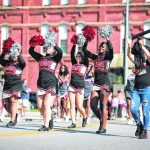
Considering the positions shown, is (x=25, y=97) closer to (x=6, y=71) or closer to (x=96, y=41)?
(x=6, y=71)

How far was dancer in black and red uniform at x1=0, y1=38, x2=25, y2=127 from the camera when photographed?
12.3m

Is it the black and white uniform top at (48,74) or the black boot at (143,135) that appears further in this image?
the black and white uniform top at (48,74)

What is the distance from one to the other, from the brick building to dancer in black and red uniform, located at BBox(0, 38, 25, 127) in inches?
1159

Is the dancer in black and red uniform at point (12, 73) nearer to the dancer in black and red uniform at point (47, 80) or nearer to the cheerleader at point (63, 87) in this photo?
the dancer in black and red uniform at point (47, 80)

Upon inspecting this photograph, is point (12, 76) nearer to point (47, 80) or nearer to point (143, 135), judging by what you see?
point (47, 80)

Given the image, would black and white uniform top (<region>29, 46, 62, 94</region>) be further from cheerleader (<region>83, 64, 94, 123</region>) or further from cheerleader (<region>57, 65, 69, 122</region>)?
cheerleader (<region>57, 65, 69, 122</region>)

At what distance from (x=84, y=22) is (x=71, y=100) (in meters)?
31.7

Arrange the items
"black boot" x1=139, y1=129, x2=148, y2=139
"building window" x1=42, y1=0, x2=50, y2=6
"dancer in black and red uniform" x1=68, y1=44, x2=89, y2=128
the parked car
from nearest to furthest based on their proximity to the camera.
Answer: "black boot" x1=139, y1=129, x2=148, y2=139 < "dancer in black and red uniform" x1=68, y1=44, x2=89, y2=128 < the parked car < "building window" x1=42, y1=0, x2=50, y2=6

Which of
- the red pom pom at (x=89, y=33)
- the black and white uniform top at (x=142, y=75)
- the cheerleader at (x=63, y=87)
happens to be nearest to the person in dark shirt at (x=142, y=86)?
the black and white uniform top at (x=142, y=75)

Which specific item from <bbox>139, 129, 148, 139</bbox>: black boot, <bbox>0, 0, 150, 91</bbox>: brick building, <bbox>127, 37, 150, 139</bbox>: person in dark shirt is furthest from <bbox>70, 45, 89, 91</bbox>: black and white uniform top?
<bbox>0, 0, 150, 91</bbox>: brick building

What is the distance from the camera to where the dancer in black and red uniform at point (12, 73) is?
12.3 metres

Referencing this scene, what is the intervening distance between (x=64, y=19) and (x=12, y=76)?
108ft

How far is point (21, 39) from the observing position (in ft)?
151

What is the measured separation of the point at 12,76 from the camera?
40.4 ft
